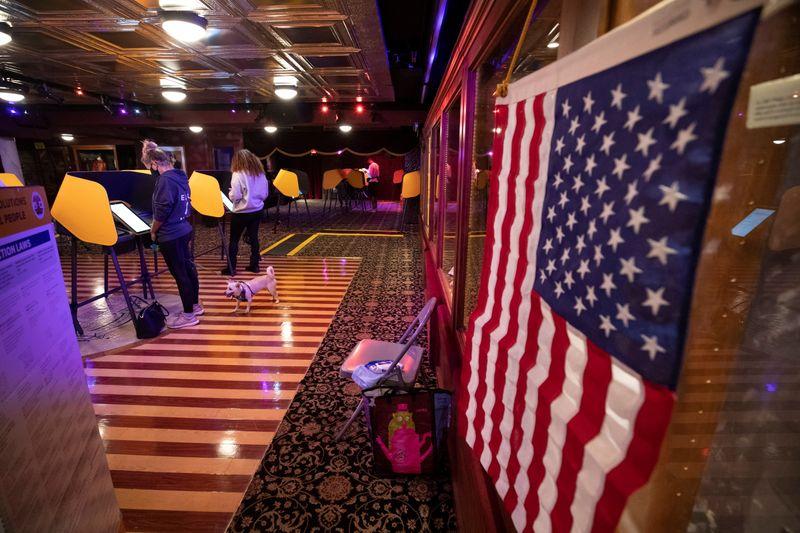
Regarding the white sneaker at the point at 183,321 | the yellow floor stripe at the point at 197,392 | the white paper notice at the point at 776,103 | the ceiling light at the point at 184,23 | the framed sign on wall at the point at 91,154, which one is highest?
the ceiling light at the point at 184,23

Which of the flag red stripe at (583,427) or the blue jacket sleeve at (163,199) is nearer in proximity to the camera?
the flag red stripe at (583,427)

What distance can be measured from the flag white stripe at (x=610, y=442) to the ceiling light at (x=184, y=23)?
500 cm

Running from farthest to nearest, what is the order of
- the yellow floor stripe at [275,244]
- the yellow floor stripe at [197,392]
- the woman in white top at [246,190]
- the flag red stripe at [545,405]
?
1. the yellow floor stripe at [275,244]
2. the woman in white top at [246,190]
3. the yellow floor stripe at [197,392]
4. the flag red stripe at [545,405]

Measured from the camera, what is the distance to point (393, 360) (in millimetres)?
2641

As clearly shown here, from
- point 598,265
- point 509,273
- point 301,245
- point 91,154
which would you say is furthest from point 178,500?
point 91,154

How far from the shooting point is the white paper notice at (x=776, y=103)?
0.51 metres

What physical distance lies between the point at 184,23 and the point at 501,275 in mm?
4537

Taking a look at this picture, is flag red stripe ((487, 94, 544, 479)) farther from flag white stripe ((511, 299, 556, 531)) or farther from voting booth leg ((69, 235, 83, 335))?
voting booth leg ((69, 235, 83, 335))

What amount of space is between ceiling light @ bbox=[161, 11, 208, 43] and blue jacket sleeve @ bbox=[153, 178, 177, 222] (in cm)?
172

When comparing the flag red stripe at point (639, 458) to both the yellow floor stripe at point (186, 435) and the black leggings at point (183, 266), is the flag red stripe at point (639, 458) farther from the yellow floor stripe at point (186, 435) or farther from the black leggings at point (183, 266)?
the black leggings at point (183, 266)

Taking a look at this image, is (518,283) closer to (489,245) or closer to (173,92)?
(489,245)

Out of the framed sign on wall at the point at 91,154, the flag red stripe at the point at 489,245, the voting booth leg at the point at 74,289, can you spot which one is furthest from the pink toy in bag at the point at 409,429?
the framed sign on wall at the point at 91,154

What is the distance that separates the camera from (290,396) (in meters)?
3.14

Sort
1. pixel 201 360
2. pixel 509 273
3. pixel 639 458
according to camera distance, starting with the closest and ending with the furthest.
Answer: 1. pixel 639 458
2. pixel 509 273
3. pixel 201 360
